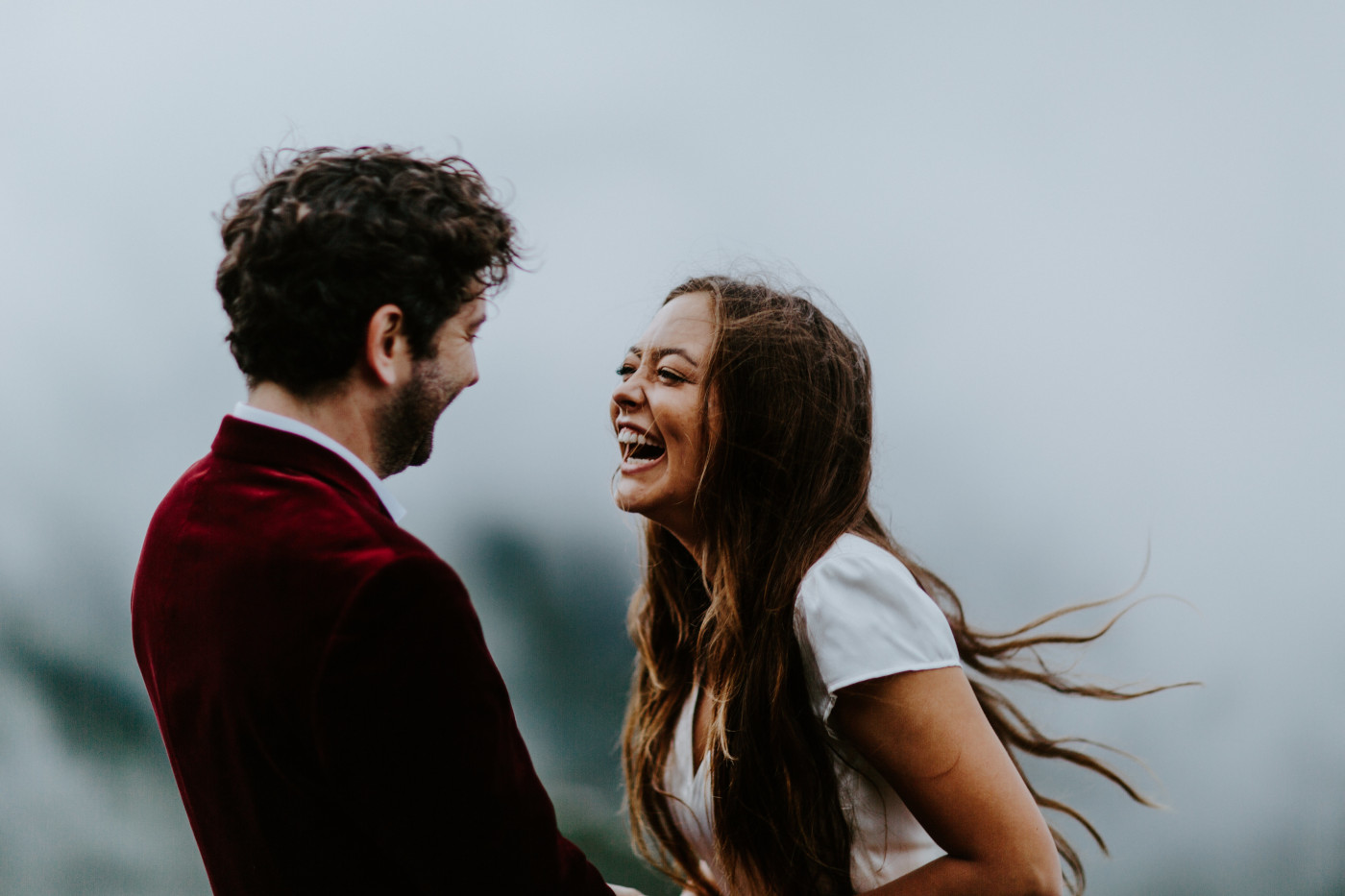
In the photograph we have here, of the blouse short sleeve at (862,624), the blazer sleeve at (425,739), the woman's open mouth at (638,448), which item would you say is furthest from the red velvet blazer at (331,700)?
the woman's open mouth at (638,448)

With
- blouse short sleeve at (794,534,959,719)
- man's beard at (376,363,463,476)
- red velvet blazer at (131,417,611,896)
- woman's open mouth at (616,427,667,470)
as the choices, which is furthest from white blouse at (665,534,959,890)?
man's beard at (376,363,463,476)

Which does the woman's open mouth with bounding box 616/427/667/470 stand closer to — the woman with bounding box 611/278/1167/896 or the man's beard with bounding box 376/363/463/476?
the woman with bounding box 611/278/1167/896

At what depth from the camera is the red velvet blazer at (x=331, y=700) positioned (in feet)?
2.26

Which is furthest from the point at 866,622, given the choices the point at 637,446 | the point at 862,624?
the point at 637,446

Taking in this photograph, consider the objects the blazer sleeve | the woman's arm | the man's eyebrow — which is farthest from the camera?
the man's eyebrow

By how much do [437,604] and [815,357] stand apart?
2.15ft

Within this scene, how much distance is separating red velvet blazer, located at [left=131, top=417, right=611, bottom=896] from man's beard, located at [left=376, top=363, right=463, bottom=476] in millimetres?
74

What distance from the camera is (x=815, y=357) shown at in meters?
1.17

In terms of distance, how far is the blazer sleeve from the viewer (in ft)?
2.25

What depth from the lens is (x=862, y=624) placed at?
98cm

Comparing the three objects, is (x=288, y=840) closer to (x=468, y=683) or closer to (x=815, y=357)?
(x=468, y=683)

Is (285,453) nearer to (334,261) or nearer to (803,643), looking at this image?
(334,261)

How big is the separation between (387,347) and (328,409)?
82 mm

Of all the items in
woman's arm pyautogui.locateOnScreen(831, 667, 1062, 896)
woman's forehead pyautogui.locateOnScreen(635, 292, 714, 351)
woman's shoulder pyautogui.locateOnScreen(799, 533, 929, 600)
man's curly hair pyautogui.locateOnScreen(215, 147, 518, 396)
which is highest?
man's curly hair pyautogui.locateOnScreen(215, 147, 518, 396)
